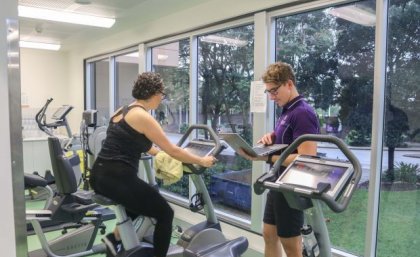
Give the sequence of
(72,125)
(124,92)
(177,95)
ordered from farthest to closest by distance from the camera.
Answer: (72,125), (124,92), (177,95)

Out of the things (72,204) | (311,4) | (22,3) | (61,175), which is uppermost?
(22,3)

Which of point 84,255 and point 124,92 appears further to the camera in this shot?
point 124,92

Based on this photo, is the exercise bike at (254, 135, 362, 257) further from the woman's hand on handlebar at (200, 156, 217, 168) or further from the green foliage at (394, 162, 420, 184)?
the green foliage at (394, 162, 420, 184)

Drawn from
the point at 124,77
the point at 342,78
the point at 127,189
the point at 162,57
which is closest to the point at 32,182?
the point at 127,189

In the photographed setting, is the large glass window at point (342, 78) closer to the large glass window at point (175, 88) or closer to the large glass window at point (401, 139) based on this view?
the large glass window at point (401, 139)

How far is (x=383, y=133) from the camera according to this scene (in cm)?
258

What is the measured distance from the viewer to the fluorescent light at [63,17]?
4206 millimetres

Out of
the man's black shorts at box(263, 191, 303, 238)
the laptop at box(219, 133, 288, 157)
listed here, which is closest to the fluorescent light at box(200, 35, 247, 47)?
the laptop at box(219, 133, 288, 157)

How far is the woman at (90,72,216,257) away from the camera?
247cm

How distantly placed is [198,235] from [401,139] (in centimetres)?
159

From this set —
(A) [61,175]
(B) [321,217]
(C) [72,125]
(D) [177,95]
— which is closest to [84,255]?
(A) [61,175]

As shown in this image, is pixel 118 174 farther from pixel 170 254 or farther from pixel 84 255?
pixel 84 255

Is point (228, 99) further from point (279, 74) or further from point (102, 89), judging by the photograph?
point (102, 89)

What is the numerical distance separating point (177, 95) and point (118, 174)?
242cm
